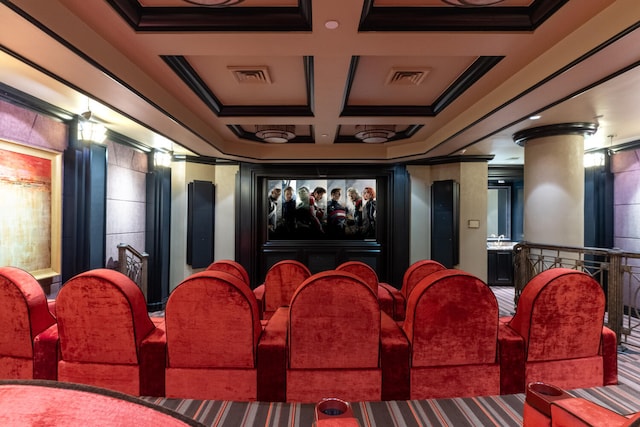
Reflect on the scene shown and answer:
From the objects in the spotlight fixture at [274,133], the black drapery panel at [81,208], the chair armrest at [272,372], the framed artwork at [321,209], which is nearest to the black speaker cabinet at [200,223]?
the framed artwork at [321,209]

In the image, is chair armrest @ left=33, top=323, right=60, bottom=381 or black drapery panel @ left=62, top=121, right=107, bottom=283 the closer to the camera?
chair armrest @ left=33, top=323, right=60, bottom=381

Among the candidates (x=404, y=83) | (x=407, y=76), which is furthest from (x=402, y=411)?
(x=404, y=83)

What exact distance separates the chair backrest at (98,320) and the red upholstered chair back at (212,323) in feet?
0.73

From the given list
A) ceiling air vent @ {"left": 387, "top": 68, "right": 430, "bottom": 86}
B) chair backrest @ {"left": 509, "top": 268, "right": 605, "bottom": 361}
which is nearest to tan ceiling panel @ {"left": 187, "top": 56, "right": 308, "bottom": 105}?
ceiling air vent @ {"left": 387, "top": 68, "right": 430, "bottom": 86}

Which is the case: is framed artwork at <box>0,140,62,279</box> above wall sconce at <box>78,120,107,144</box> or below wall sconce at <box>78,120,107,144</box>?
below

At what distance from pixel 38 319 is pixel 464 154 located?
20.6 feet

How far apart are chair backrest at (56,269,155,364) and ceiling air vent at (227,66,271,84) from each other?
2334 mm

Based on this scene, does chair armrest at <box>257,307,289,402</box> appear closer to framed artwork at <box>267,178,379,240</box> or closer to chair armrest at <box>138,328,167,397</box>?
chair armrest at <box>138,328,167,397</box>

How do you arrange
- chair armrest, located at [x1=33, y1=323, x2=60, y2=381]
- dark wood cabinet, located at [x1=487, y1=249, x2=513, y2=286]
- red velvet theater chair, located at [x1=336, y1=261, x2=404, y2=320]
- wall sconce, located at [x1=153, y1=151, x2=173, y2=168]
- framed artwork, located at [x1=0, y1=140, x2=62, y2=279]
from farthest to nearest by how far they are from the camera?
dark wood cabinet, located at [x1=487, y1=249, x2=513, y2=286]
wall sconce, located at [x1=153, y1=151, x2=173, y2=168]
framed artwork, located at [x1=0, y1=140, x2=62, y2=279]
red velvet theater chair, located at [x1=336, y1=261, x2=404, y2=320]
chair armrest, located at [x1=33, y1=323, x2=60, y2=381]

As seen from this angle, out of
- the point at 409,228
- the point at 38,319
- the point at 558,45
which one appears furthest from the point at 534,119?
the point at 38,319

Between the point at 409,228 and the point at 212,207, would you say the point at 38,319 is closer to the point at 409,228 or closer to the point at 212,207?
the point at 212,207

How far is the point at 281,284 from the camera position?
9.91 feet

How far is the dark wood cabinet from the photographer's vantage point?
7148mm

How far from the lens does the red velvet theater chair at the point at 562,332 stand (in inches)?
74.7
